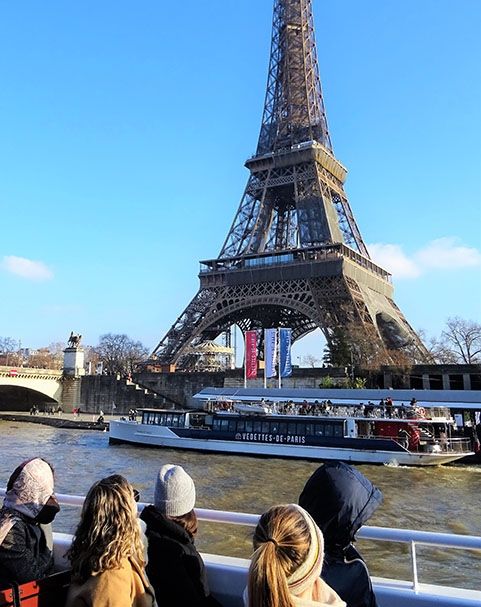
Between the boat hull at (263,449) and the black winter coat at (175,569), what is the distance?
24.5m

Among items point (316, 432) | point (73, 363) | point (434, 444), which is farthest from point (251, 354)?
point (73, 363)

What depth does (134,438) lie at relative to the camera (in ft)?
109

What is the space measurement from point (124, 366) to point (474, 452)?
60846mm

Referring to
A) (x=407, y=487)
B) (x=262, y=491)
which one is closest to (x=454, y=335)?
(x=407, y=487)

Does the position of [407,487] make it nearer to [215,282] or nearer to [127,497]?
[127,497]

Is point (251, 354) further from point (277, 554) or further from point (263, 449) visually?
point (277, 554)

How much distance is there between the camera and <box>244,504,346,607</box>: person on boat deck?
202 cm

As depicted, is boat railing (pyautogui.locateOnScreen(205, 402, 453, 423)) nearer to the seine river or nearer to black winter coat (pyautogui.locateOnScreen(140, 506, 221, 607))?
the seine river

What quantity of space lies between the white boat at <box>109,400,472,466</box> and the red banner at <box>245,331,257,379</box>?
8.46 metres

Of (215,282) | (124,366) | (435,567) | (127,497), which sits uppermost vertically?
(215,282)

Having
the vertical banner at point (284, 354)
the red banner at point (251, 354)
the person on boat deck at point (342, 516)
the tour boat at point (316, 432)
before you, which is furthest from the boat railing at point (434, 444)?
the person on boat deck at point (342, 516)

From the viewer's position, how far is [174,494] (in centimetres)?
322

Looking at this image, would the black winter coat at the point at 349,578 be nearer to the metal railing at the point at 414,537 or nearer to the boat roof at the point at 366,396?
the metal railing at the point at 414,537

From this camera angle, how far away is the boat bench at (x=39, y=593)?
2887 millimetres
